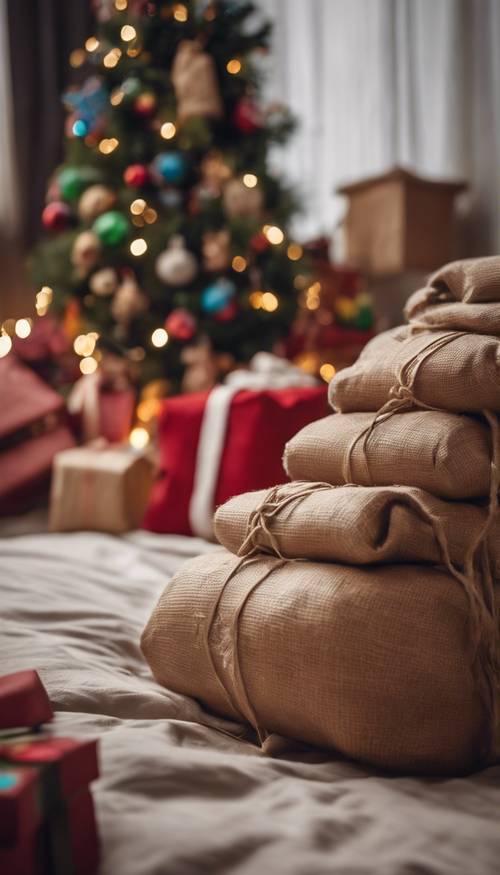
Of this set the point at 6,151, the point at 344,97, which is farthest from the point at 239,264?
the point at 6,151

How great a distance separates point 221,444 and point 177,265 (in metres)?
0.83

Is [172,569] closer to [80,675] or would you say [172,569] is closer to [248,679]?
[80,675]

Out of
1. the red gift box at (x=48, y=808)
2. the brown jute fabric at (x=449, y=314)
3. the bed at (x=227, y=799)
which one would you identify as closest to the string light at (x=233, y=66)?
the brown jute fabric at (x=449, y=314)

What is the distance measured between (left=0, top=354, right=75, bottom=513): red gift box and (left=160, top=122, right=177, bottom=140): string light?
2.84ft

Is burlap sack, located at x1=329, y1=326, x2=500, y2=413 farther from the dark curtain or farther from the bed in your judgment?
the dark curtain

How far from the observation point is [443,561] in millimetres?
809

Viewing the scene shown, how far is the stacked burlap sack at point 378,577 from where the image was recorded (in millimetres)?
742

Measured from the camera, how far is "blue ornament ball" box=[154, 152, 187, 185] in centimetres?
252

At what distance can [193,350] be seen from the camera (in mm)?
2500

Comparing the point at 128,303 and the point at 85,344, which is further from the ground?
the point at 128,303

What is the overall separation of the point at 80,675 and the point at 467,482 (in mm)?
473

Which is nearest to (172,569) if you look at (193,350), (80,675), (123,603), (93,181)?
(123,603)

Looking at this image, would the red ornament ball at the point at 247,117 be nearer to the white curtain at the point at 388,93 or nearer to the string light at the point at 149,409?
the white curtain at the point at 388,93

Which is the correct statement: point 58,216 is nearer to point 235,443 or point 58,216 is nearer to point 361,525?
point 235,443
